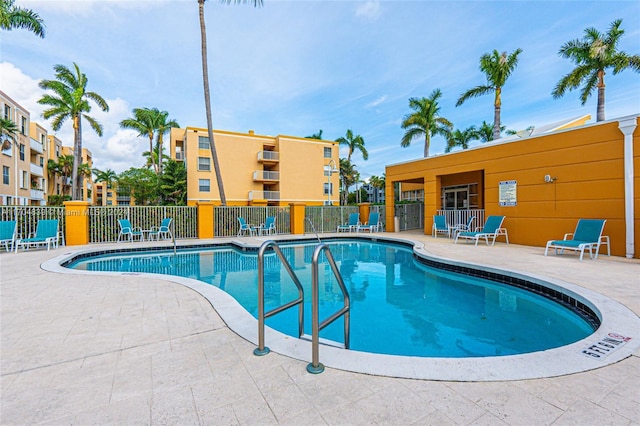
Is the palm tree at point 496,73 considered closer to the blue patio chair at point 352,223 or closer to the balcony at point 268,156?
the blue patio chair at point 352,223

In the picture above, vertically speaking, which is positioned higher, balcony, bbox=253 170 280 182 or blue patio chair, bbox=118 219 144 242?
balcony, bbox=253 170 280 182

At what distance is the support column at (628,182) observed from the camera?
7289 millimetres

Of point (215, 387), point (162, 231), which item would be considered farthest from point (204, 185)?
point (215, 387)

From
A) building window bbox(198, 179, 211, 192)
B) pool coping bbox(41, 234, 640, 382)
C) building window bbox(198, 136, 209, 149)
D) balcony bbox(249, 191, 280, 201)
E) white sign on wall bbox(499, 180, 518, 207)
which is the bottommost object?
pool coping bbox(41, 234, 640, 382)

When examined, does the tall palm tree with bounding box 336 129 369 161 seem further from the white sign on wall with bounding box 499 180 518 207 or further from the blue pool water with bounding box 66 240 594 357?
the blue pool water with bounding box 66 240 594 357

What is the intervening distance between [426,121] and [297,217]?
14.1 m

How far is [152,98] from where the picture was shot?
26.7 metres

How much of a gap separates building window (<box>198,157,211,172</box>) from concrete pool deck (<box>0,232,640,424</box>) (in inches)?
922

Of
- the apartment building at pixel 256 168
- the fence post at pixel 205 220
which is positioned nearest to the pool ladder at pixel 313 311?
the fence post at pixel 205 220

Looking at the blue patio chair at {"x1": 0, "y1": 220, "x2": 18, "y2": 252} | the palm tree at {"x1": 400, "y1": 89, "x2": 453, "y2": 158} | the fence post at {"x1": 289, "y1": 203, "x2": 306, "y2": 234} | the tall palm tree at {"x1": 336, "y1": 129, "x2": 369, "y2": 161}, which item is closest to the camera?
the blue patio chair at {"x1": 0, "y1": 220, "x2": 18, "y2": 252}

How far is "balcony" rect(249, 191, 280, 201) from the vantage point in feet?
87.6

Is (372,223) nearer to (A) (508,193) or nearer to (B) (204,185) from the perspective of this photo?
(A) (508,193)

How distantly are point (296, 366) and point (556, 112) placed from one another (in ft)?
72.6

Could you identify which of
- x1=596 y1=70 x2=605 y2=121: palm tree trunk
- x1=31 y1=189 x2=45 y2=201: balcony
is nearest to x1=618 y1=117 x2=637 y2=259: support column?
x1=596 y1=70 x2=605 y2=121: palm tree trunk
